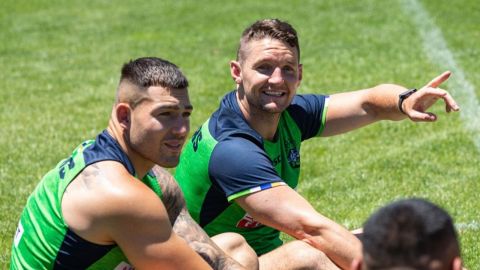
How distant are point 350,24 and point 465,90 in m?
4.03

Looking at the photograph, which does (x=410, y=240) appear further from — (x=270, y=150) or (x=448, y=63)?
(x=448, y=63)

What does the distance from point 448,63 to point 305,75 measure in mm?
1715

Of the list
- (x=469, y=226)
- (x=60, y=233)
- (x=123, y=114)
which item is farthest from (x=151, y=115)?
(x=469, y=226)

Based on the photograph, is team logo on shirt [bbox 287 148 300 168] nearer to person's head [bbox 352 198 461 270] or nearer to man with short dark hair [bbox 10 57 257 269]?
man with short dark hair [bbox 10 57 257 269]

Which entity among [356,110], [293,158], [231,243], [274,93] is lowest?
[231,243]

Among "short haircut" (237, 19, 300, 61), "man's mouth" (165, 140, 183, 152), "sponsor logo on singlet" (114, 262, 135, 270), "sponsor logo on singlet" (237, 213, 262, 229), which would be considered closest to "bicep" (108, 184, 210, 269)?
"sponsor logo on singlet" (114, 262, 135, 270)

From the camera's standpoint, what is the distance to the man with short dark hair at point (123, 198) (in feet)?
14.6

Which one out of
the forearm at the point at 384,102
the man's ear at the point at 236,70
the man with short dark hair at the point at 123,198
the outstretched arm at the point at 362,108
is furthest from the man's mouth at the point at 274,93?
the man with short dark hair at the point at 123,198

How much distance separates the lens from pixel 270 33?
5.98 metres

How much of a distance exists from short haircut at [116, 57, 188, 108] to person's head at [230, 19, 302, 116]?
1066 mm

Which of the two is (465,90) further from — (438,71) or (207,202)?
(207,202)

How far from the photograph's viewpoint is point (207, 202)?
592cm

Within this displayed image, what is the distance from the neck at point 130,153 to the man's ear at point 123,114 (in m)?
0.03

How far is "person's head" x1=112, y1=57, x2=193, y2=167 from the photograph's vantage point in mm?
4750
